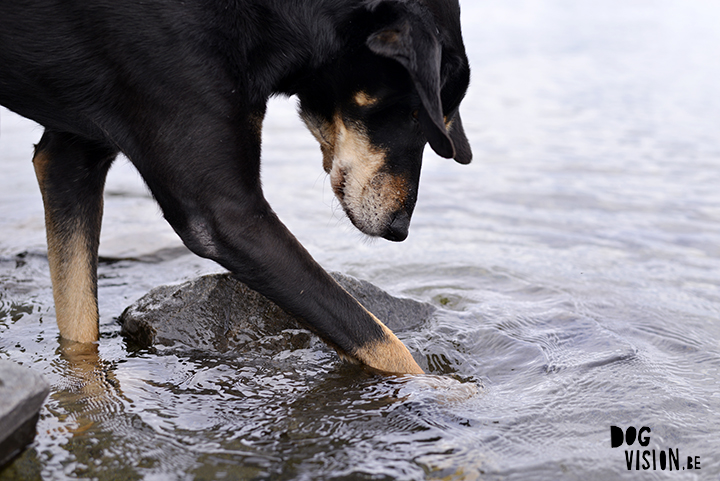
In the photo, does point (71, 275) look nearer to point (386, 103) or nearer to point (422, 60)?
point (386, 103)

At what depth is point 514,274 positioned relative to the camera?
4910mm

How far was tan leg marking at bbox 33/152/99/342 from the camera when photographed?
11.5 ft

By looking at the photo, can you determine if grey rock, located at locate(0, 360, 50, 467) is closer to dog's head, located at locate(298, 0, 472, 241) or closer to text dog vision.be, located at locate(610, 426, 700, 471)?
dog's head, located at locate(298, 0, 472, 241)

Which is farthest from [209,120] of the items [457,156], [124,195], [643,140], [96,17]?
[643,140]

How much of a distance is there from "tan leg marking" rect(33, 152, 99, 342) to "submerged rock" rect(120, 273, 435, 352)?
0.77 feet

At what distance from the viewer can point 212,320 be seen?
11.9 feet

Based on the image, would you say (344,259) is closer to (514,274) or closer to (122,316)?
(514,274)

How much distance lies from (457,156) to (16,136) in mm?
7992

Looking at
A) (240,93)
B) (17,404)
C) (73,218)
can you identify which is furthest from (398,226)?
(17,404)

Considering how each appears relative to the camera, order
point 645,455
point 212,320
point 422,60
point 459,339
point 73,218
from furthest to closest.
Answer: point 459,339 → point 212,320 → point 73,218 → point 422,60 → point 645,455

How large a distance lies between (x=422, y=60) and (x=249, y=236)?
1054 mm

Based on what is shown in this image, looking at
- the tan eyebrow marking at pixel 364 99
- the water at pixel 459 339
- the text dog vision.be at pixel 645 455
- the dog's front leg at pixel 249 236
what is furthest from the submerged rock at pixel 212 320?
the text dog vision.be at pixel 645 455

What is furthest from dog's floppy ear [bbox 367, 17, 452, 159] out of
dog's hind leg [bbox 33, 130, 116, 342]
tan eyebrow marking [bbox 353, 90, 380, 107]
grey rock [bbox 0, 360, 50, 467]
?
grey rock [bbox 0, 360, 50, 467]

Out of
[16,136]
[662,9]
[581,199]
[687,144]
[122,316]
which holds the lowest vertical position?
[122,316]
